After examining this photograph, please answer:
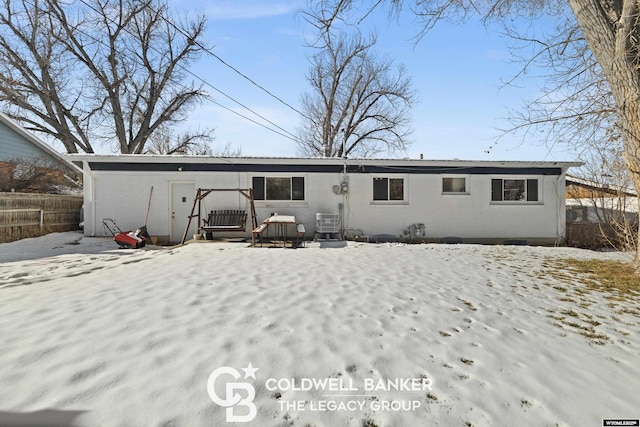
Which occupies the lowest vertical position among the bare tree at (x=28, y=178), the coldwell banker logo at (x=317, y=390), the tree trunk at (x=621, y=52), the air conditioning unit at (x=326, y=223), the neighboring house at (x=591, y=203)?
the coldwell banker logo at (x=317, y=390)

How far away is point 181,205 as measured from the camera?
1160 cm

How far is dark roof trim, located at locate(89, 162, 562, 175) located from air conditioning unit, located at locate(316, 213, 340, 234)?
175 cm

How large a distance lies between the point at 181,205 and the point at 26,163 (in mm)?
7171

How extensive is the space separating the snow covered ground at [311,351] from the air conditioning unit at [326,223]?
5.65 metres

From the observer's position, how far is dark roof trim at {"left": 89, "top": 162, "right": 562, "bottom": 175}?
37.0 ft

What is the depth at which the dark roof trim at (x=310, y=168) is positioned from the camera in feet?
37.0

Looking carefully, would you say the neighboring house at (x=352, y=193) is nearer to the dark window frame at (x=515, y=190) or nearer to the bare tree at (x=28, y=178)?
the dark window frame at (x=515, y=190)

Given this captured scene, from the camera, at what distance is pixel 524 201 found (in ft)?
40.1

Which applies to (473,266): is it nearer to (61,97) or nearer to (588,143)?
(588,143)

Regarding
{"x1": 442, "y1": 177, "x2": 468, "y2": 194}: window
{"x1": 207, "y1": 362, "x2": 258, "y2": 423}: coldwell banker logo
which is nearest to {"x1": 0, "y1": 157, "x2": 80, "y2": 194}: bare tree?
{"x1": 207, "y1": 362, "x2": 258, "y2": 423}: coldwell banker logo

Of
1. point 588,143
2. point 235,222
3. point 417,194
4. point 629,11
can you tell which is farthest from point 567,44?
point 235,222

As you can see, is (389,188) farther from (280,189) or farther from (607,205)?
(607,205)

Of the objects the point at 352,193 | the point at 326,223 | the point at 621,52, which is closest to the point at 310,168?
the point at 352,193

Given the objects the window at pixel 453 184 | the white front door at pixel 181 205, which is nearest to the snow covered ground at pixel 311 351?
the white front door at pixel 181 205
